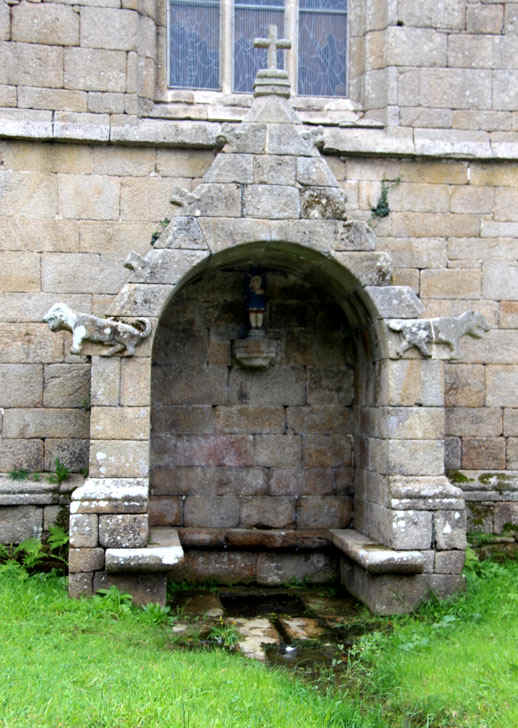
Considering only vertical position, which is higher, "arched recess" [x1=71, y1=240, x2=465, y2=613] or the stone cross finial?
the stone cross finial

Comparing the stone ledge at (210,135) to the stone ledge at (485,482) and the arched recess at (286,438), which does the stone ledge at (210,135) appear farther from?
the stone ledge at (485,482)

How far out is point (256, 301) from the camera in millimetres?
7629

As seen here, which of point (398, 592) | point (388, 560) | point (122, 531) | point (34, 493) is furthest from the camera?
point (34, 493)

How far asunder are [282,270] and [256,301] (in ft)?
1.44

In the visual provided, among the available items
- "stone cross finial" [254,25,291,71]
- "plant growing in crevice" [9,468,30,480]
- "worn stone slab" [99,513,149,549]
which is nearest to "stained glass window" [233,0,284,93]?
"stone cross finial" [254,25,291,71]

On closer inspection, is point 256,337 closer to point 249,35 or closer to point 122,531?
point 122,531

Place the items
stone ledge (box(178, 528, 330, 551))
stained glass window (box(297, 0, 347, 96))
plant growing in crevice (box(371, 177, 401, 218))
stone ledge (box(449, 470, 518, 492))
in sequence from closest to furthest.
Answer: stone ledge (box(178, 528, 330, 551)) → stone ledge (box(449, 470, 518, 492)) → plant growing in crevice (box(371, 177, 401, 218)) → stained glass window (box(297, 0, 347, 96))

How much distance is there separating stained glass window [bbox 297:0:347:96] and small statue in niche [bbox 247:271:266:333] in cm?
206

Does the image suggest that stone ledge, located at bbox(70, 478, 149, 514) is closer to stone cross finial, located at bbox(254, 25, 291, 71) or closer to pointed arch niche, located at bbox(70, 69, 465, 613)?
pointed arch niche, located at bbox(70, 69, 465, 613)

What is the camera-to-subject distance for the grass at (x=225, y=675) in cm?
415

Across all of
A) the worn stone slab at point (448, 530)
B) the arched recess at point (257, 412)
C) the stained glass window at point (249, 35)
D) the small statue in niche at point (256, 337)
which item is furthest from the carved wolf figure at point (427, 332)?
the stained glass window at point (249, 35)

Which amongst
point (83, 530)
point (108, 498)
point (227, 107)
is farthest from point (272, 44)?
point (83, 530)

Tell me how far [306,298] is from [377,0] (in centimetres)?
298

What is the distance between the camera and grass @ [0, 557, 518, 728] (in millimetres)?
4148
